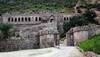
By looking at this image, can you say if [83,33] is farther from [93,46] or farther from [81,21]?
[81,21]

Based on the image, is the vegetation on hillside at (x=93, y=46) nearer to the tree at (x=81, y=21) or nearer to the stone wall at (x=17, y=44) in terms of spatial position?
the stone wall at (x=17, y=44)

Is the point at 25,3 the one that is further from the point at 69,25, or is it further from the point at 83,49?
the point at 83,49

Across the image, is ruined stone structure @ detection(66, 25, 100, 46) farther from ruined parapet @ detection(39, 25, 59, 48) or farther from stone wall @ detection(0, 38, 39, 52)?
stone wall @ detection(0, 38, 39, 52)

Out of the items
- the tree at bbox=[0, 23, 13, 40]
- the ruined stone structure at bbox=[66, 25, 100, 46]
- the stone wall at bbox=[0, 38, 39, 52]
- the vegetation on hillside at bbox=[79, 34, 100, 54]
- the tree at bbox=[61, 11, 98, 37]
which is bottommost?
the tree at bbox=[61, 11, 98, 37]

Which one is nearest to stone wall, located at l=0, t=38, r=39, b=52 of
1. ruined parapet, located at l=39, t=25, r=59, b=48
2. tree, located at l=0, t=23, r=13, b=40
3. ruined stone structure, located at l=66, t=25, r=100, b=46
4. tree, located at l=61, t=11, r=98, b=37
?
tree, located at l=0, t=23, r=13, b=40

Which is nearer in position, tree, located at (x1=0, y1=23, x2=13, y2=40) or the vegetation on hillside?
the vegetation on hillside

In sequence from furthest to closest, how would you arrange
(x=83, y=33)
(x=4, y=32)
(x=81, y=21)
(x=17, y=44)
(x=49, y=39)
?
(x=81, y=21) < (x=4, y=32) < (x=17, y=44) < (x=49, y=39) < (x=83, y=33)

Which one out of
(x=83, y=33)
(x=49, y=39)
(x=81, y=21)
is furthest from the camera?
(x=81, y=21)

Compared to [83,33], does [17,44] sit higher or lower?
lower

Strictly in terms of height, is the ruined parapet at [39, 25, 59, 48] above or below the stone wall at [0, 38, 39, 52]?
above

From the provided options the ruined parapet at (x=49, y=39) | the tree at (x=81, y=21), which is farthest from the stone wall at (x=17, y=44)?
the tree at (x=81, y=21)

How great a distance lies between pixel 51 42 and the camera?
51094 millimetres

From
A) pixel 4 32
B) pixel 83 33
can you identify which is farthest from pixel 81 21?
pixel 83 33

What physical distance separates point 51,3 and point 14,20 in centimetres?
2287
